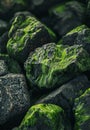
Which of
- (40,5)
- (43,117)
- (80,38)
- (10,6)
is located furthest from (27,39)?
(43,117)

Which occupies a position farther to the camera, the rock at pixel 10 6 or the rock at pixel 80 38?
the rock at pixel 10 6

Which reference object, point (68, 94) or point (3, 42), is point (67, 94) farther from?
point (3, 42)

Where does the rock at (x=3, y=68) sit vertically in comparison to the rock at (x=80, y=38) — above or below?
above

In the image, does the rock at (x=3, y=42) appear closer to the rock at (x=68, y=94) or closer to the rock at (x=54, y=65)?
the rock at (x=54, y=65)

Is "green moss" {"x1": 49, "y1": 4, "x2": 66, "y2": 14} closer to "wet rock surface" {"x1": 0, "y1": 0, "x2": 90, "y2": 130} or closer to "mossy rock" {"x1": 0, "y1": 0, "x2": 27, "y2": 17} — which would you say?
"wet rock surface" {"x1": 0, "y1": 0, "x2": 90, "y2": 130}

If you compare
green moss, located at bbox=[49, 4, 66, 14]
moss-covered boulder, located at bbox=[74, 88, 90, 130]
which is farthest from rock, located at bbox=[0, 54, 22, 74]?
moss-covered boulder, located at bbox=[74, 88, 90, 130]

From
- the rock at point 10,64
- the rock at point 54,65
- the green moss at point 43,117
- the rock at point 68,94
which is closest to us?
the green moss at point 43,117

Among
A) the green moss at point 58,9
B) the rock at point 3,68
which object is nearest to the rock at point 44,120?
the rock at point 3,68

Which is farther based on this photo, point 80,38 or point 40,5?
point 40,5
